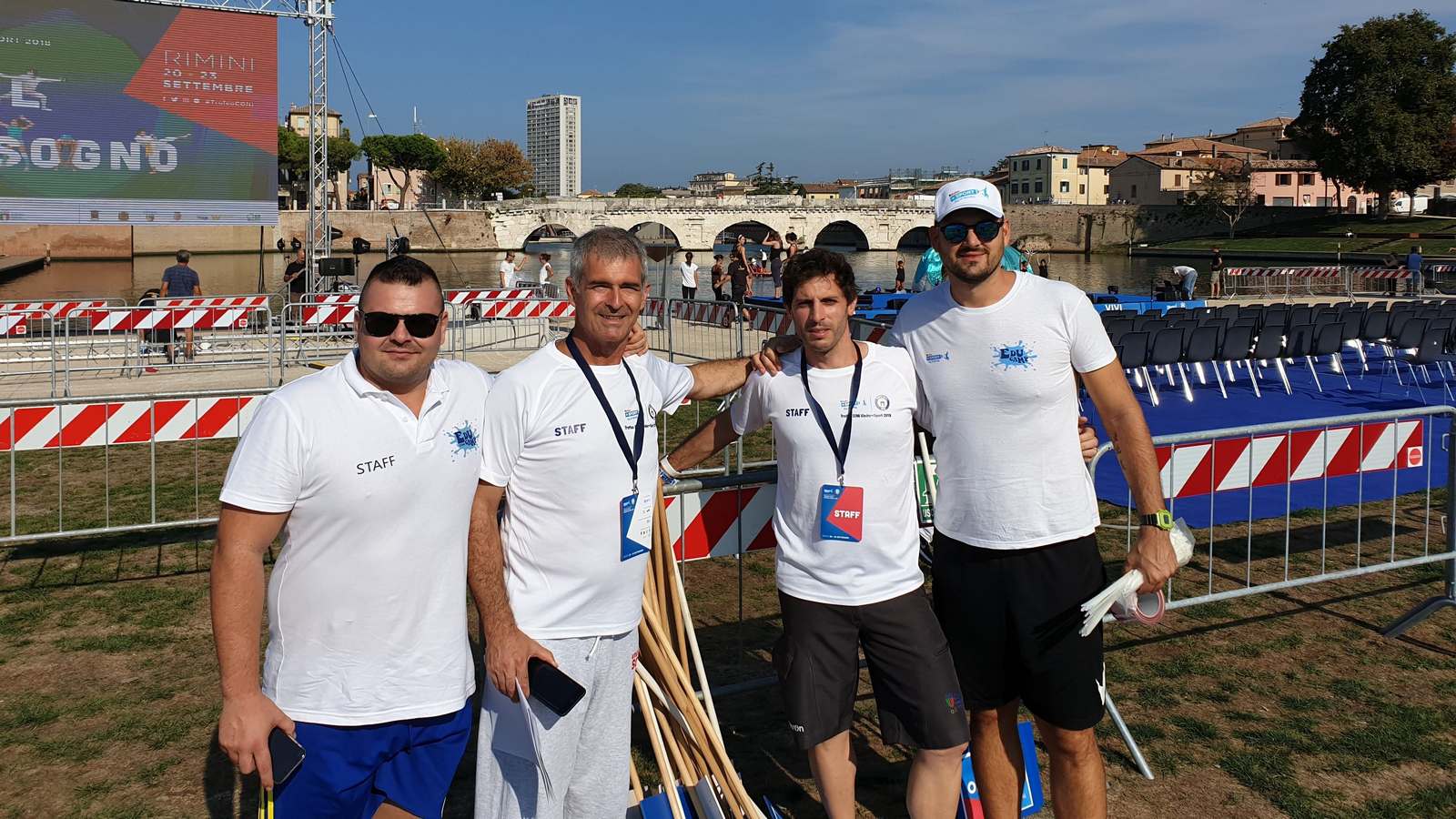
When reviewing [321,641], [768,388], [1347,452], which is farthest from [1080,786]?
[1347,452]

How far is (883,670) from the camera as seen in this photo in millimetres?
2883

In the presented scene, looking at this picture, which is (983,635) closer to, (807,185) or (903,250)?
(903,250)

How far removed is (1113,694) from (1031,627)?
1.92 metres

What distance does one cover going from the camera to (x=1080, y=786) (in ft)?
9.61

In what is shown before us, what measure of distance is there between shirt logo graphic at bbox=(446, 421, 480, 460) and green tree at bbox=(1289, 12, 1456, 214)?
69941 millimetres

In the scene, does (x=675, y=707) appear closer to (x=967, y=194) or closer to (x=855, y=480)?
(x=855, y=480)

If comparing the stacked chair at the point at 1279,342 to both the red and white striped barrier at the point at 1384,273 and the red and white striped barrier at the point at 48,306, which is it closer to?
the red and white striped barrier at the point at 48,306

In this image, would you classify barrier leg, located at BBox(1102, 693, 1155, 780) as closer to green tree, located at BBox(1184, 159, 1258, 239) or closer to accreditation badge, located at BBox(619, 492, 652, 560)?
accreditation badge, located at BBox(619, 492, 652, 560)

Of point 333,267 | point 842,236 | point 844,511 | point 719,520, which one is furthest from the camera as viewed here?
point 842,236

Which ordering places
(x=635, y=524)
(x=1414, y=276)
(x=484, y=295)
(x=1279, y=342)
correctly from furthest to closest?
(x=1414, y=276) < (x=484, y=295) < (x=1279, y=342) < (x=635, y=524)

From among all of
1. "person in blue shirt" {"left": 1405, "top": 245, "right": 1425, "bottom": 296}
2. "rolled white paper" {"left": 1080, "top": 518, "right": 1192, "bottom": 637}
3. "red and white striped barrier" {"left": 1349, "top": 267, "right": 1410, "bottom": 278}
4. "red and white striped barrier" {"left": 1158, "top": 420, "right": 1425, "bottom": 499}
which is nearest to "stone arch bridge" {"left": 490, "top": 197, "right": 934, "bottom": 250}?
"red and white striped barrier" {"left": 1349, "top": 267, "right": 1410, "bottom": 278}

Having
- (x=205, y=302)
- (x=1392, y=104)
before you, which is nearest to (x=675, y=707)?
(x=205, y=302)

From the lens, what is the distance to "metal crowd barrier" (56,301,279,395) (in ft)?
46.6

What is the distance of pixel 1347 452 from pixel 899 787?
10.5ft
